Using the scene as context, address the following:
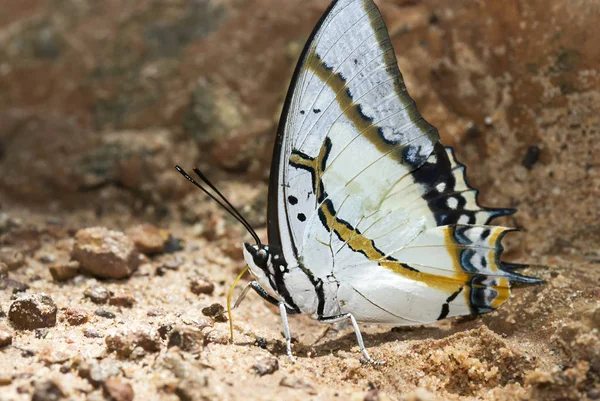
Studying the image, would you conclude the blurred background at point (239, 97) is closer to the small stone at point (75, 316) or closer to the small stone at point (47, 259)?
the small stone at point (47, 259)

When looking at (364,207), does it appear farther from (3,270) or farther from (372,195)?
(3,270)

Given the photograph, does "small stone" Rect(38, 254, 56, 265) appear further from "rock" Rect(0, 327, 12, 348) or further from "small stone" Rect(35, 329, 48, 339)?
"rock" Rect(0, 327, 12, 348)

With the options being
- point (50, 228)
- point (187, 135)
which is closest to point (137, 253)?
point (50, 228)

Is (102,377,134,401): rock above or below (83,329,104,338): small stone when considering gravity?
below

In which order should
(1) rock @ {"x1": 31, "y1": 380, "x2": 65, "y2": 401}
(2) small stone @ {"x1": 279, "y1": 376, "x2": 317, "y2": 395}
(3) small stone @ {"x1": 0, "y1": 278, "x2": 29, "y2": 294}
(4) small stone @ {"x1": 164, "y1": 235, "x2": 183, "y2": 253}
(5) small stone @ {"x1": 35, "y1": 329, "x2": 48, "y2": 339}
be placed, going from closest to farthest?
1. (1) rock @ {"x1": 31, "y1": 380, "x2": 65, "y2": 401}
2. (2) small stone @ {"x1": 279, "y1": 376, "x2": 317, "y2": 395}
3. (5) small stone @ {"x1": 35, "y1": 329, "x2": 48, "y2": 339}
4. (3) small stone @ {"x1": 0, "y1": 278, "x2": 29, "y2": 294}
5. (4) small stone @ {"x1": 164, "y1": 235, "x2": 183, "y2": 253}

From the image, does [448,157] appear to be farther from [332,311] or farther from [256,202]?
[256,202]

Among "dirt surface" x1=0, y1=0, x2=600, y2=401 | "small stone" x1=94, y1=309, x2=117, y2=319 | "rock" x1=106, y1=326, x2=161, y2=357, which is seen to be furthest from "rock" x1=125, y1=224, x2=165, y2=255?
"rock" x1=106, y1=326, x2=161, y2=357

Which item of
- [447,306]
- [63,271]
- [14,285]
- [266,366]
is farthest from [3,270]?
[447,306]
